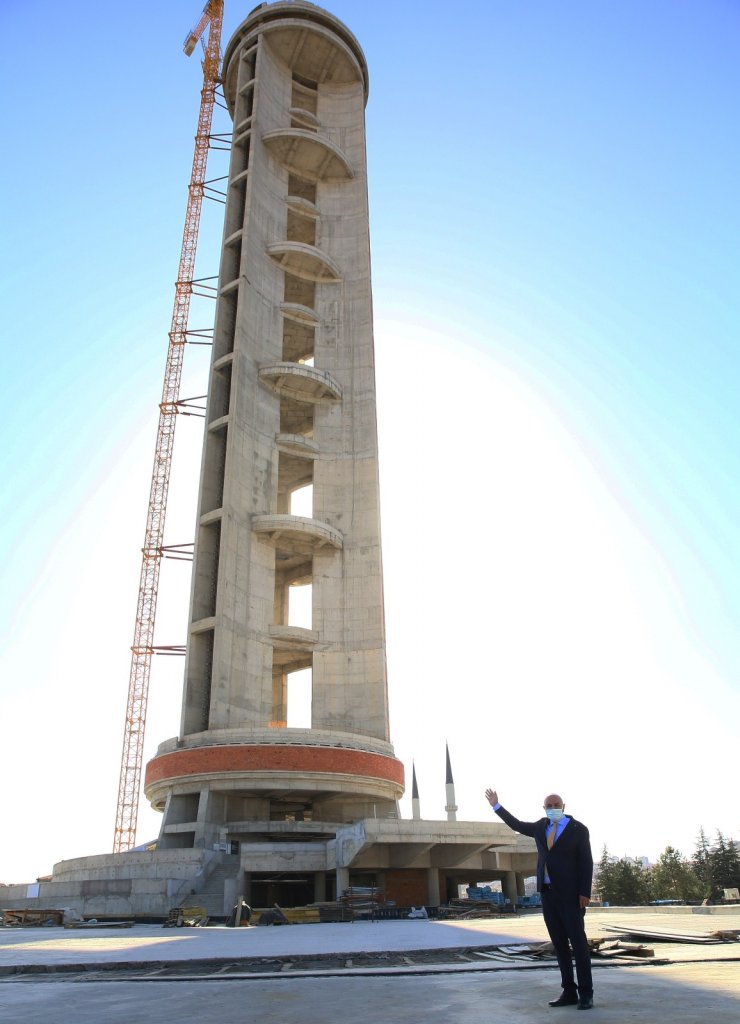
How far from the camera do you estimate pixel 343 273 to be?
207 ft

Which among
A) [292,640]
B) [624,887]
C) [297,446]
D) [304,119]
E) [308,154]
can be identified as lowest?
[624,887]

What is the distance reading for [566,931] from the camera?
295 inches

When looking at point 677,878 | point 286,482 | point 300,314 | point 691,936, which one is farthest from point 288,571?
point 677,878

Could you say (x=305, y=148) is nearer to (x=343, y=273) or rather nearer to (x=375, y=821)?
(x=343, y=273)

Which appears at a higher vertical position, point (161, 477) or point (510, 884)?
point (161, 477)

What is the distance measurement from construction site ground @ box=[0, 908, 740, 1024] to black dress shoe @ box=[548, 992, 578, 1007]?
0.34ft

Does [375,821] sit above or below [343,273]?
below

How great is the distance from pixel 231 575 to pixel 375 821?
1922 cm

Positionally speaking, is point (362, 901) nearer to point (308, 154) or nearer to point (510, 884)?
point (510, 884)

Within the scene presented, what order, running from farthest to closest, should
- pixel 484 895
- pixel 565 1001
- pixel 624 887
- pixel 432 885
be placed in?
pixel 624 887 < pixel 432 885 < pixel 484 895 < pixel 565 1001

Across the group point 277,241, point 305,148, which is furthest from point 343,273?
point 305,148

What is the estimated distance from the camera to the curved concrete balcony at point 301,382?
53.9 meters

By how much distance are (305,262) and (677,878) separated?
73421 mm

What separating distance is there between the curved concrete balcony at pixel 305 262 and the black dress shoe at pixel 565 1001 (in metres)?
57.4
